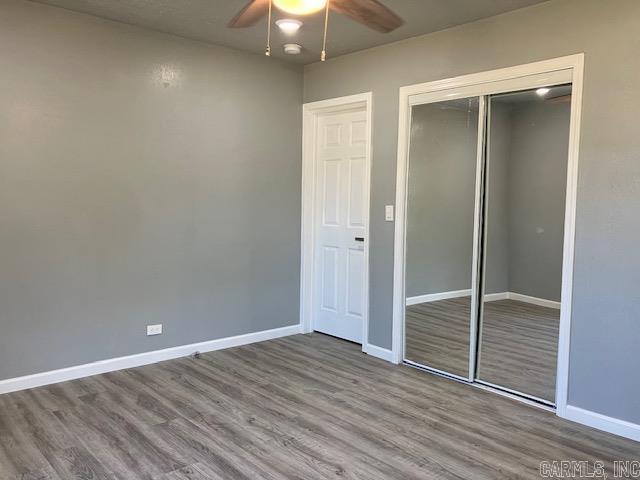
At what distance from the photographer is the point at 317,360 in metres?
4.41

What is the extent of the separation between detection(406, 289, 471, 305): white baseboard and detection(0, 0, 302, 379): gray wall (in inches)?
54.5

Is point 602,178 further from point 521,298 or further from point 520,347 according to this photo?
point 520,347

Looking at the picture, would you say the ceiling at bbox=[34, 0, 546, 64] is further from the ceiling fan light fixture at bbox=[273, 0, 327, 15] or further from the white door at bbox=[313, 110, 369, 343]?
the ceiling fan light fixture at bbox=[273, 0, 327, 15]

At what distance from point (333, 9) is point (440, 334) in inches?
107

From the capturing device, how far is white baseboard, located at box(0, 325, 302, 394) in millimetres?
3635

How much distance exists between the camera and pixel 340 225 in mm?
5000

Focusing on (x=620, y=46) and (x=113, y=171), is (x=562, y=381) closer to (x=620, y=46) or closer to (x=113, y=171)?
(x=620, y=46)

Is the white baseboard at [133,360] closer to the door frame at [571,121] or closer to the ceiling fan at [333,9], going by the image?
the door frame at [571,121]

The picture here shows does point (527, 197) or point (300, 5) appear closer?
point (300, 5)

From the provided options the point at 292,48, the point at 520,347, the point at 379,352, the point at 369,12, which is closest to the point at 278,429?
the point at 379,352

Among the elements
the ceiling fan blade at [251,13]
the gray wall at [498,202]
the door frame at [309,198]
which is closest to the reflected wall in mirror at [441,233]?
the gray wall at [498,202]

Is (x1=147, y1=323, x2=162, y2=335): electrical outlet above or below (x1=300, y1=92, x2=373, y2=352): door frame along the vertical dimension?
below

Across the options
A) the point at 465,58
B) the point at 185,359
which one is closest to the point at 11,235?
the point at 185,359

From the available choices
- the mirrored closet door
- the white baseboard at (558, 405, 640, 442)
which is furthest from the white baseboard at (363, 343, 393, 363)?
the white baseboard at (558, 405, 640, 442)
